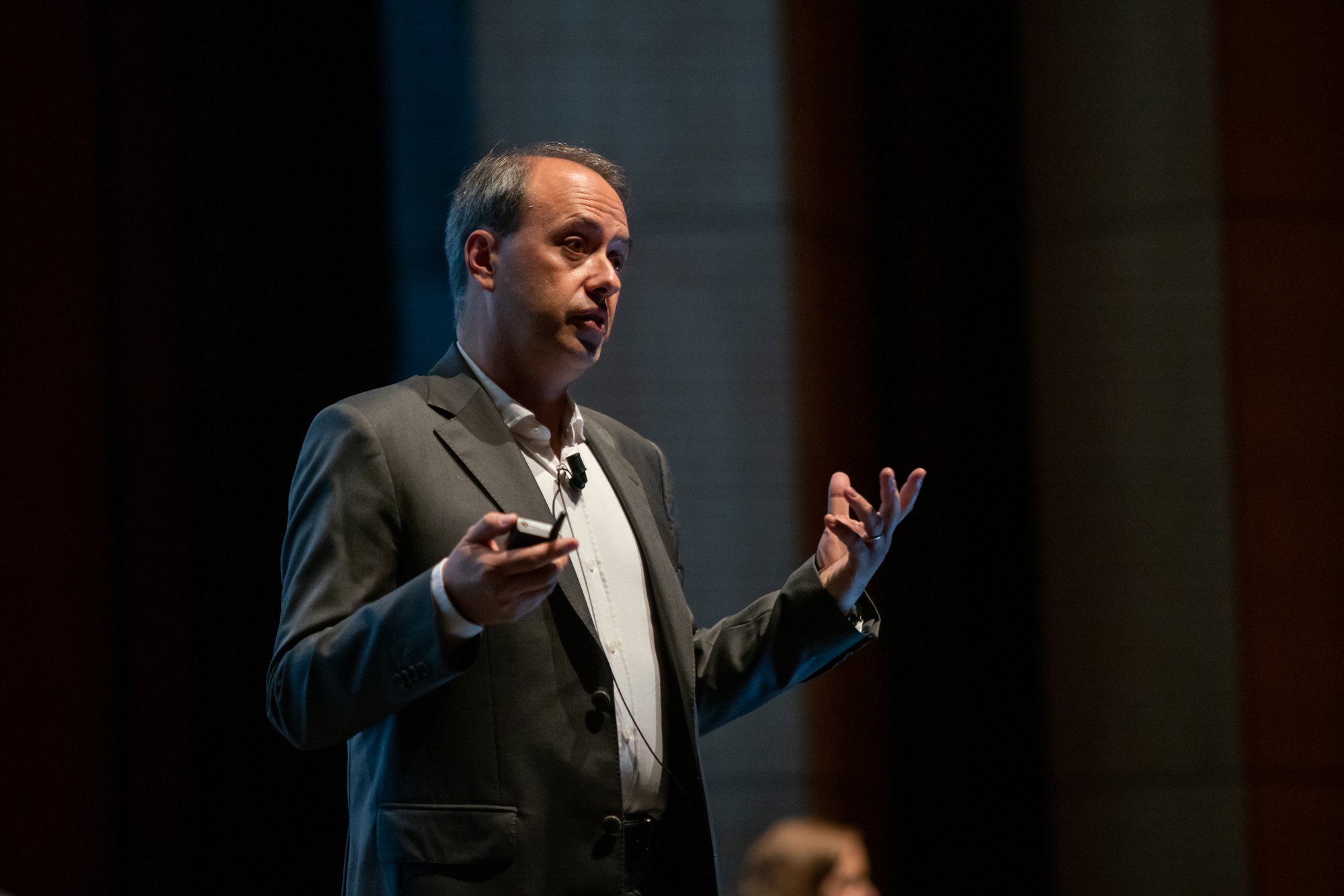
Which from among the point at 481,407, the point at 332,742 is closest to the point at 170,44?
the point at 481,407

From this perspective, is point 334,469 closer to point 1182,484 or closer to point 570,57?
point 570,57

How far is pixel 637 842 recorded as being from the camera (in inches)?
72.6

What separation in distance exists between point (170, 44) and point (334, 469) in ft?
6.22

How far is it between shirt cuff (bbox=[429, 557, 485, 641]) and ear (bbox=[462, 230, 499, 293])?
66 cm

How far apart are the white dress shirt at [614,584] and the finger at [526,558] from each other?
1.29 ft

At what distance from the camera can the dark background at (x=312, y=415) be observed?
122 inches

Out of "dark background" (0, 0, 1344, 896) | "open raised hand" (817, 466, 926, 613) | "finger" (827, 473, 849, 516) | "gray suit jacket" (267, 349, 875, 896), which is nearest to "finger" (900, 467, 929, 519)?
"open raised hand" (817, 466, 926, 613)

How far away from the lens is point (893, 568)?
3.71 meters

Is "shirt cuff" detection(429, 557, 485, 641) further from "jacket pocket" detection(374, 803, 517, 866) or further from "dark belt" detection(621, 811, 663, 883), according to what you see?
"dark belt" detection(621, 811, 663, 883)

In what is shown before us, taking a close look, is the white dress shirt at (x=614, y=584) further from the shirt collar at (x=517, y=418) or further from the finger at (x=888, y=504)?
the finger at (x=888, y=504)

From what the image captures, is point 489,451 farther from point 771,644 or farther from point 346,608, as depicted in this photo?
point 771,644

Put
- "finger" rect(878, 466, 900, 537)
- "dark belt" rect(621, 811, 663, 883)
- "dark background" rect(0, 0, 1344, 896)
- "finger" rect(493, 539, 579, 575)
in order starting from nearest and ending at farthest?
1. "finger" rect(493, 539, 579, 575)
2. "dark belt" rect(621, 811, 663, 883)
3. "finger" rect(878, 466, 900, 537)
4. "dark background" rect(0, 0, 1344, 896)

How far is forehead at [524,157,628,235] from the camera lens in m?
2.10

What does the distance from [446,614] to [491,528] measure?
136 mm
